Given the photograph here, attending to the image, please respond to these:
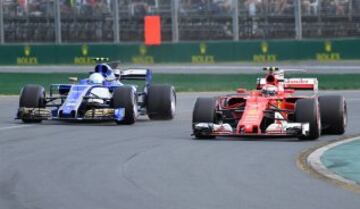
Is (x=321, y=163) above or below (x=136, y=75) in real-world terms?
below

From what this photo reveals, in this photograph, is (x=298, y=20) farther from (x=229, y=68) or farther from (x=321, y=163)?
(x=321, y=163)

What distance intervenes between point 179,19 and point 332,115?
2359 cm

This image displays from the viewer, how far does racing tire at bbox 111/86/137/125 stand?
20891mm

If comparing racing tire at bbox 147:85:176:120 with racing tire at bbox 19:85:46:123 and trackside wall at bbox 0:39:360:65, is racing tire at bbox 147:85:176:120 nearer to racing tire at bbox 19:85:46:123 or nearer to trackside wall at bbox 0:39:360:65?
racing tire at bbox 19:85:46:123

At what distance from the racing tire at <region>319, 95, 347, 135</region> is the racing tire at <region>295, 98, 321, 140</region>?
3.30 ft

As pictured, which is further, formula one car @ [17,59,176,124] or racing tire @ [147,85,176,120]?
racing tire @ [147,85,176,120]

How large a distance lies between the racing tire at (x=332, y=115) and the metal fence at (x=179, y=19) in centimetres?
2119

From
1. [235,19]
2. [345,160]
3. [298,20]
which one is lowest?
[345,160]

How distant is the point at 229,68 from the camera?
1620 inches

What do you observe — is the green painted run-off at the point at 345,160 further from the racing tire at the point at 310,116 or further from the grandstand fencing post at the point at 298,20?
the grandstand fencing post at the point at 298,20

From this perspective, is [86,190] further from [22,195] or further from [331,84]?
[331,84]

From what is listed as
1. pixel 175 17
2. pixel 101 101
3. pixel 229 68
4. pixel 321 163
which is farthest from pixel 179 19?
pixel 321 163

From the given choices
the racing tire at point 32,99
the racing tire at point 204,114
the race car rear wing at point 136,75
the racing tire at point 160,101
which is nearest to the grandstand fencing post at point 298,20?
the race car rear wing at point 136,75

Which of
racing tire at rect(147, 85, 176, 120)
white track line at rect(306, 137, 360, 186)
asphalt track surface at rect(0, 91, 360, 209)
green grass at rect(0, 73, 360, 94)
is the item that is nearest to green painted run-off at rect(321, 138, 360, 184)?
white track line at rect(306, 137, 360, 186)
